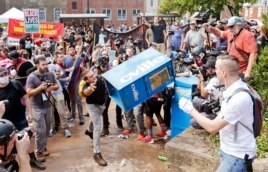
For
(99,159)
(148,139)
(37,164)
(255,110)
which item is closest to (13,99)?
(37,164)

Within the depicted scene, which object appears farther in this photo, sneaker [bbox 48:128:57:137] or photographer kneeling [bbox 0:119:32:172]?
sneaker [bbox 48:128:57:137]

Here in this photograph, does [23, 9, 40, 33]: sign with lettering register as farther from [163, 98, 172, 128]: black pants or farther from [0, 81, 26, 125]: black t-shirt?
[0, 81, 26, 125]: black t-shirt

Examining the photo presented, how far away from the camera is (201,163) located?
4.85 metres

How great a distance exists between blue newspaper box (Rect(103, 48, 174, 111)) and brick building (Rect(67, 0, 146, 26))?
50.6 m

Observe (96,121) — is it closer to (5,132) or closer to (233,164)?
(233,164)

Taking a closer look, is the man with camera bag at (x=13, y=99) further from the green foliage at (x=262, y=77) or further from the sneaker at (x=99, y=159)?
the green foliage at (x=262, y=77)

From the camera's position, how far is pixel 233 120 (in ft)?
10.4

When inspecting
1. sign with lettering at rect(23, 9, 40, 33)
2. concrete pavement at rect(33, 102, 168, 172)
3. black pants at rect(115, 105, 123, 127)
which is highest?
sign with lettering at rect(23, 9, 40, 33)

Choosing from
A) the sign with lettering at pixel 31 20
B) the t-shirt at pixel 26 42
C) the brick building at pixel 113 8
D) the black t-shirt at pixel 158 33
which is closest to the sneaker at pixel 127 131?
the sign with lettering at pixel 31 20

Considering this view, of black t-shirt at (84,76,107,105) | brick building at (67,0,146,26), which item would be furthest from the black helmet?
brick building at (67,0,146,26)

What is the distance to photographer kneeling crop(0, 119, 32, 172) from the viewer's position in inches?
108

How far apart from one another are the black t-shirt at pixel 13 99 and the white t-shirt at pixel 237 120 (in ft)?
10.5

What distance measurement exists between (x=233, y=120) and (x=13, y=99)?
133 inches

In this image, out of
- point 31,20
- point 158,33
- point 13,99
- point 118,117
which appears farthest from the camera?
point 158,33
